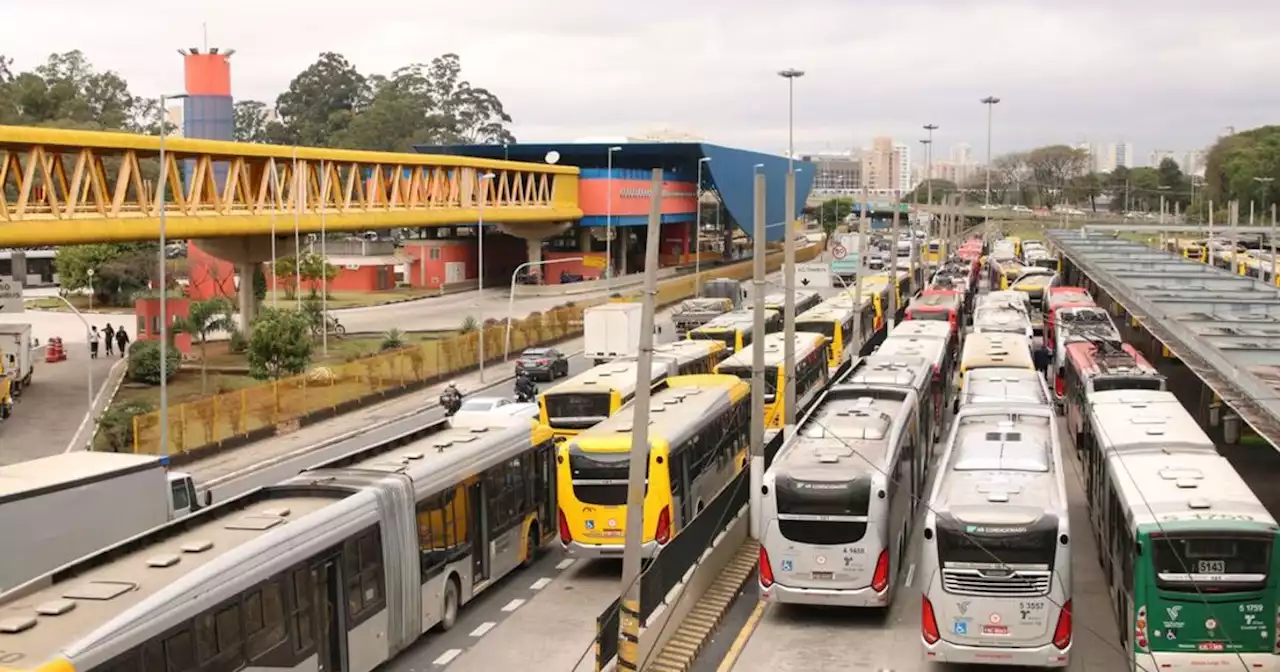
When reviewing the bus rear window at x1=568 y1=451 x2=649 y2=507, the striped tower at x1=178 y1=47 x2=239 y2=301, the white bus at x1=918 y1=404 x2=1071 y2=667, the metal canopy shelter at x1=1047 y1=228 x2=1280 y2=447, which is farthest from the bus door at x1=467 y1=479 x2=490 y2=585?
the striped tower at x1=178 y1=47 x2=239 y2=301

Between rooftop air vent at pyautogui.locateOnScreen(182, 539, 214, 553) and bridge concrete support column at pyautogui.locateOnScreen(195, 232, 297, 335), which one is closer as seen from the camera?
rooftop air vent at pyautogui.locateOnScreen(182, 539, 214, 553)

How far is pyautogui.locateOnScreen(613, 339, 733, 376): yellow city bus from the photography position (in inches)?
1342

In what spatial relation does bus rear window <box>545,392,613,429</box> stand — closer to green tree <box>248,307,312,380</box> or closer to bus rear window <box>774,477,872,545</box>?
bus rear window <box>774,477,872,545</box>

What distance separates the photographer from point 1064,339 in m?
39.1

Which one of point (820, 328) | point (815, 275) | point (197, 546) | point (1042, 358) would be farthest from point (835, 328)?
point (197, 546)

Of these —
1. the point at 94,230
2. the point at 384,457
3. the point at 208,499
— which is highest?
the point at 94,230

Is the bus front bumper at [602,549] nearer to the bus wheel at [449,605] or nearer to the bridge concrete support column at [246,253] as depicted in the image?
the bus wheel at [449,605]

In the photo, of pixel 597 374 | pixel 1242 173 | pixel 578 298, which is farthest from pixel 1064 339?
pixel 1242 173

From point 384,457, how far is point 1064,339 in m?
24.3

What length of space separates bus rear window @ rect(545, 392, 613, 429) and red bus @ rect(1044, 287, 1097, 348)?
19.9 meters

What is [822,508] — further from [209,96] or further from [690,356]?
[209,96]

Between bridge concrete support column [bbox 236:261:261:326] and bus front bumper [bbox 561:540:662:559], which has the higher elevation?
bridge concrete support column [bbox 236:261:261:326]

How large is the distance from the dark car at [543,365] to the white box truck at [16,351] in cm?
1520

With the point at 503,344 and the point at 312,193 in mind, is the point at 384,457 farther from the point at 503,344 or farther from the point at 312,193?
the point at 312,193
